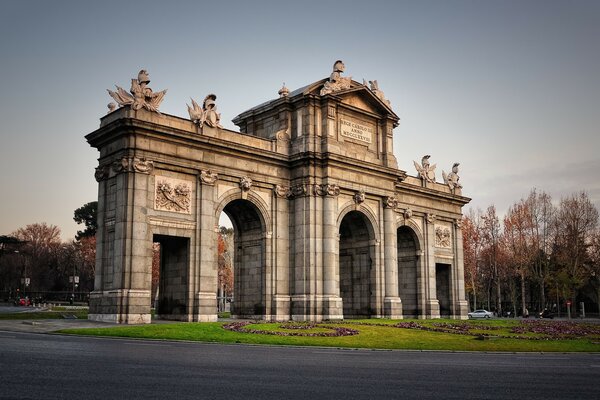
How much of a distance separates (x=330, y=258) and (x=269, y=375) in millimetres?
30932

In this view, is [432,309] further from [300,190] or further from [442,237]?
[300,190]

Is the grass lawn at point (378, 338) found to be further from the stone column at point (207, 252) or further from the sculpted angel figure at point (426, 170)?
the sculpted angel figure at point (426, 170)

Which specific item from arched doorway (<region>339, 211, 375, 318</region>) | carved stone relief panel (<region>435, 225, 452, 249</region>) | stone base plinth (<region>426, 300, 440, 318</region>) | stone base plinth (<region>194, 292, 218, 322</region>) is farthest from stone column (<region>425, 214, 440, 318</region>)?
stone base plinth (<region>194, 292, 218, 322</region>)

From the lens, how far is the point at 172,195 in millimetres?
39875

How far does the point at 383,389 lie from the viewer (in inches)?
501

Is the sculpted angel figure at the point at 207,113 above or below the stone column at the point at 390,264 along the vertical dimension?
above

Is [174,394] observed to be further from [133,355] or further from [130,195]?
[130,195]

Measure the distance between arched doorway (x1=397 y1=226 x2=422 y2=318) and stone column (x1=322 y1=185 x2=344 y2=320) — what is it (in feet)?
48.1

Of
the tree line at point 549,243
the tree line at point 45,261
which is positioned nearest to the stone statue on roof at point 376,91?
the tree line at point 549,243

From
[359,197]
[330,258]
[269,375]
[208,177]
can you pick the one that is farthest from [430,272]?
[269,375]

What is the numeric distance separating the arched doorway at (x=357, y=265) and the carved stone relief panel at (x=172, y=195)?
1515 centimetres

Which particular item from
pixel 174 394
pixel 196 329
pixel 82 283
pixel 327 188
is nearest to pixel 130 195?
pixel 196 329

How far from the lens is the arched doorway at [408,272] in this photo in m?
58.0

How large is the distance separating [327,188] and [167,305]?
14.7 metres
